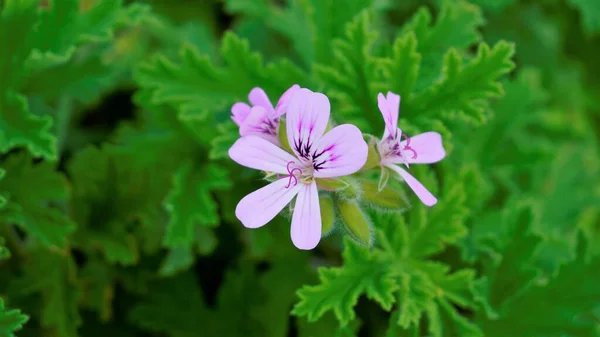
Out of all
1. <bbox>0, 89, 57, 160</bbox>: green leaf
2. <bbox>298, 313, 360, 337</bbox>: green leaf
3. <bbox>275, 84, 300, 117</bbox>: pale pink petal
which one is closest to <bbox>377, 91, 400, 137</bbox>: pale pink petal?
<bbox>275, 84, 300, 117</bbox>: pale pink petal

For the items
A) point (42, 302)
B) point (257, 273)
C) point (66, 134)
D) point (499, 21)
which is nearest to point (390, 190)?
point (257, 273)

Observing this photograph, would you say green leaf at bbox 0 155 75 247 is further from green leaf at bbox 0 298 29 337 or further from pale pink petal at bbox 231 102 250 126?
pale pink petal at bbox 231 102 250 126

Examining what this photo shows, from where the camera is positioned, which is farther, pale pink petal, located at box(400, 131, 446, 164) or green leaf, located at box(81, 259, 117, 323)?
green leaf, located at box(81, 259, 117, 323)

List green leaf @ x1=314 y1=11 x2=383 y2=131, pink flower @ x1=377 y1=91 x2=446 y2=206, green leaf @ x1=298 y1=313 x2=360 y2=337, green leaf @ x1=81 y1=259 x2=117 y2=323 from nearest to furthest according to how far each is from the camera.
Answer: pink flower @ x1=377 y1=91 x2=446 y2=206 → green leaf @ x1=314 y1=11 x2=383 y2=131 → green leaf @ x1=298 y1=313 x2=360 y2=337 → green leaf @ x1=81 y1=259 x2=117 y2=323

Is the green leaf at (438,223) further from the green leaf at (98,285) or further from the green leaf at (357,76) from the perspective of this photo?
the green leaf at (98,285)

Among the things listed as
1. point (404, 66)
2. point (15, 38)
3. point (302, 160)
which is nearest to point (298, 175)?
point (302, 160)

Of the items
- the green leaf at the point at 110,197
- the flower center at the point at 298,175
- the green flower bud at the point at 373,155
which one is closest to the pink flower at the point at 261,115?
the flower center at the point at 298,175
